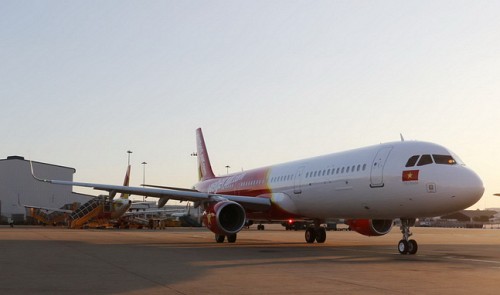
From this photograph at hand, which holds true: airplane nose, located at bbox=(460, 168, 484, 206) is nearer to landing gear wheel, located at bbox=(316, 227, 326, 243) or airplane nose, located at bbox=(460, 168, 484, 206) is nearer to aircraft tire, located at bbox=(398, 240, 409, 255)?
aircraft tire, located at bbox=(398, 240, 409, 255)

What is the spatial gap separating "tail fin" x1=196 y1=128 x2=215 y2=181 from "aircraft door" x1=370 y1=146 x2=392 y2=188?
18.8 m

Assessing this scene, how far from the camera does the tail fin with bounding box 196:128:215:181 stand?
37.4 metres

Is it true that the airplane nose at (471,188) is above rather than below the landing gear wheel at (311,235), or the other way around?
above

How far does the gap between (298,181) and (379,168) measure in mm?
5618

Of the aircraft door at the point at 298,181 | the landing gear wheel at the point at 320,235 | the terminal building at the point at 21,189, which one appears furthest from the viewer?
the terminal building at the point at 21,189

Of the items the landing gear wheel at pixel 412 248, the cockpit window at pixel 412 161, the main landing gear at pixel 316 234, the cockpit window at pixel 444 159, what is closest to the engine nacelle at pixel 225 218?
the main landing gear at pixel 316 234

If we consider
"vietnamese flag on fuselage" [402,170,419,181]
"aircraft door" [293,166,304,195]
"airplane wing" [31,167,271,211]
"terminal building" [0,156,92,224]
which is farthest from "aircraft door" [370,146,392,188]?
"terminal building" [0,156,92,224]

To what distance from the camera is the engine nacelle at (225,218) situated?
2280 centimetres

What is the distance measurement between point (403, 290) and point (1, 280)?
7053mm

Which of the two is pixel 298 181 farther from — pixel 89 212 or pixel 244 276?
pixel 89 212

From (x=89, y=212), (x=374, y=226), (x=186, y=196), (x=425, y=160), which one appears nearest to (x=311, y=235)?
(x=374, y=226)

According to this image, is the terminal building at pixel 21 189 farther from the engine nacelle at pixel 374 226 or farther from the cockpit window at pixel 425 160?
the cockpit window at pixel 425 160

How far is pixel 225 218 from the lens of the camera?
23812mm

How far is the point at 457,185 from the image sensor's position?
1666 centimetres
